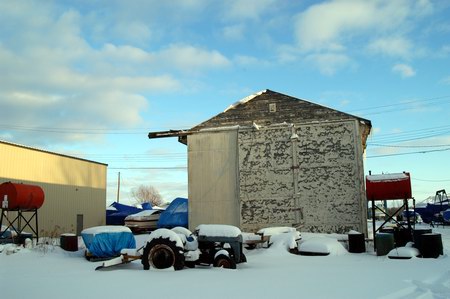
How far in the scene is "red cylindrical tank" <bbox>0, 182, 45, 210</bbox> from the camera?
54.6ft

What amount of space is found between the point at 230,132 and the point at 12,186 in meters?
9.74

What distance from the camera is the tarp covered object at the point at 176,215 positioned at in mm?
22334

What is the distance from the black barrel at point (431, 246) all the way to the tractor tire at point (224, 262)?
6366 millimetres

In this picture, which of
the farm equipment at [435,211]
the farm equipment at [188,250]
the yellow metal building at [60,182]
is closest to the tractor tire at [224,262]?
the farm equipment at [188,250]

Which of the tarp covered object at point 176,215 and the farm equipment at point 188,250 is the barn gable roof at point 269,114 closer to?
the tarp covered object at point 176,215

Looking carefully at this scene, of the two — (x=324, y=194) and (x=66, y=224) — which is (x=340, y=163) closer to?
(x=324, y=194)

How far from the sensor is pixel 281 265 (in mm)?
11430

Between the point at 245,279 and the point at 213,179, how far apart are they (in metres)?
10.9

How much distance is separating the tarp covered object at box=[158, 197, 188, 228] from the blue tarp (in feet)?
28.1

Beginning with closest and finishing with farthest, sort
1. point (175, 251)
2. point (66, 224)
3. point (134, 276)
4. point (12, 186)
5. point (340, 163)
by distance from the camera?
point (134, 276)
point (175, 251)
point (12, 186)
point (340, 163)
point (66, 224)

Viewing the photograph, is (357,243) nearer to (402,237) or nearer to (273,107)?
(402,237)

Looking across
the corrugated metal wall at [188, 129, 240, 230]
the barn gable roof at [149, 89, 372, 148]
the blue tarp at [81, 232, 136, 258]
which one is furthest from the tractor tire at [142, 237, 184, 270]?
the barn gable roof at [149, 89, 372, 148]

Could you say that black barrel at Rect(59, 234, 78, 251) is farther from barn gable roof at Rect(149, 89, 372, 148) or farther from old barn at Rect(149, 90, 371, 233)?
Answer: barn gable roof at Rect(149, 89, 372, 148)

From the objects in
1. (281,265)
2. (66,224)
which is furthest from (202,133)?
(66,224)
